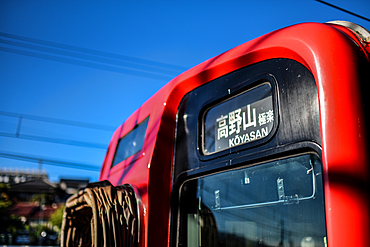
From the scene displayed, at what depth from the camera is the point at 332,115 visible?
1.39 metres

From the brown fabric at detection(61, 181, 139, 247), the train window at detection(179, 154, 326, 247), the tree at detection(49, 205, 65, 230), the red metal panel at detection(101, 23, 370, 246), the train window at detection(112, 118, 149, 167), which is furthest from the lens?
the tree at detection(49, 205, 65, 230)

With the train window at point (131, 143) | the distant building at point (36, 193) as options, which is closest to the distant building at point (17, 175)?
the distant building at point (36, 193)

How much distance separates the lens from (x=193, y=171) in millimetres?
2158

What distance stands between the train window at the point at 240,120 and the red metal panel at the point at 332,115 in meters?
0.21

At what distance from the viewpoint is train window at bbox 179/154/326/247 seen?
4.86 feet

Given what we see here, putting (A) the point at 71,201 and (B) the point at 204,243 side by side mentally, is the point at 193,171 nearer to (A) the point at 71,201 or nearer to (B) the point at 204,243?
(B) the point at 204,243

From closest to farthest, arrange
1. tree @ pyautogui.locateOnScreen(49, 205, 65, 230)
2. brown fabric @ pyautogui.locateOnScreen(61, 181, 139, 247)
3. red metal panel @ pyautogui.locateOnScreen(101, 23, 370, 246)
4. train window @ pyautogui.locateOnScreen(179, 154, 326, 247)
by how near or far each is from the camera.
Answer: red metal panel @ pyautogui.locateOnScreen(101, 23, 370, 246)
train window @ pyautogui.locateOnScreen(179, 154, 326, 247)
brown fabric @ pyautogui.locateOnScreen(61, 181, 139, 247)
tree @ pyautogui.locateOnScreen(49, 205, 65, 230)

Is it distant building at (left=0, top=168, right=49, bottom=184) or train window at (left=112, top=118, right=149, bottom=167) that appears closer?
train window at (left=112, top=118, right=149, bottom=167)

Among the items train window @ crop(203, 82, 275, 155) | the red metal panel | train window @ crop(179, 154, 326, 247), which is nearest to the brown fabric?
the red metal panel

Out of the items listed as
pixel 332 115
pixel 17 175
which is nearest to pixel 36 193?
pixel 17 175

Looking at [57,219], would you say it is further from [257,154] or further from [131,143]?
[257,154]

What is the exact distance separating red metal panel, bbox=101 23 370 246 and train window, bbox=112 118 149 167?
0.63 metres

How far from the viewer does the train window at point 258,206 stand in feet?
4.86

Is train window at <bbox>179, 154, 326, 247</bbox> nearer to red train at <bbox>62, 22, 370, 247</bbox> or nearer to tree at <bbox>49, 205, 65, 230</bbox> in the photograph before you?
red train at <bbox>62, 22, 370, 247</bbox>
